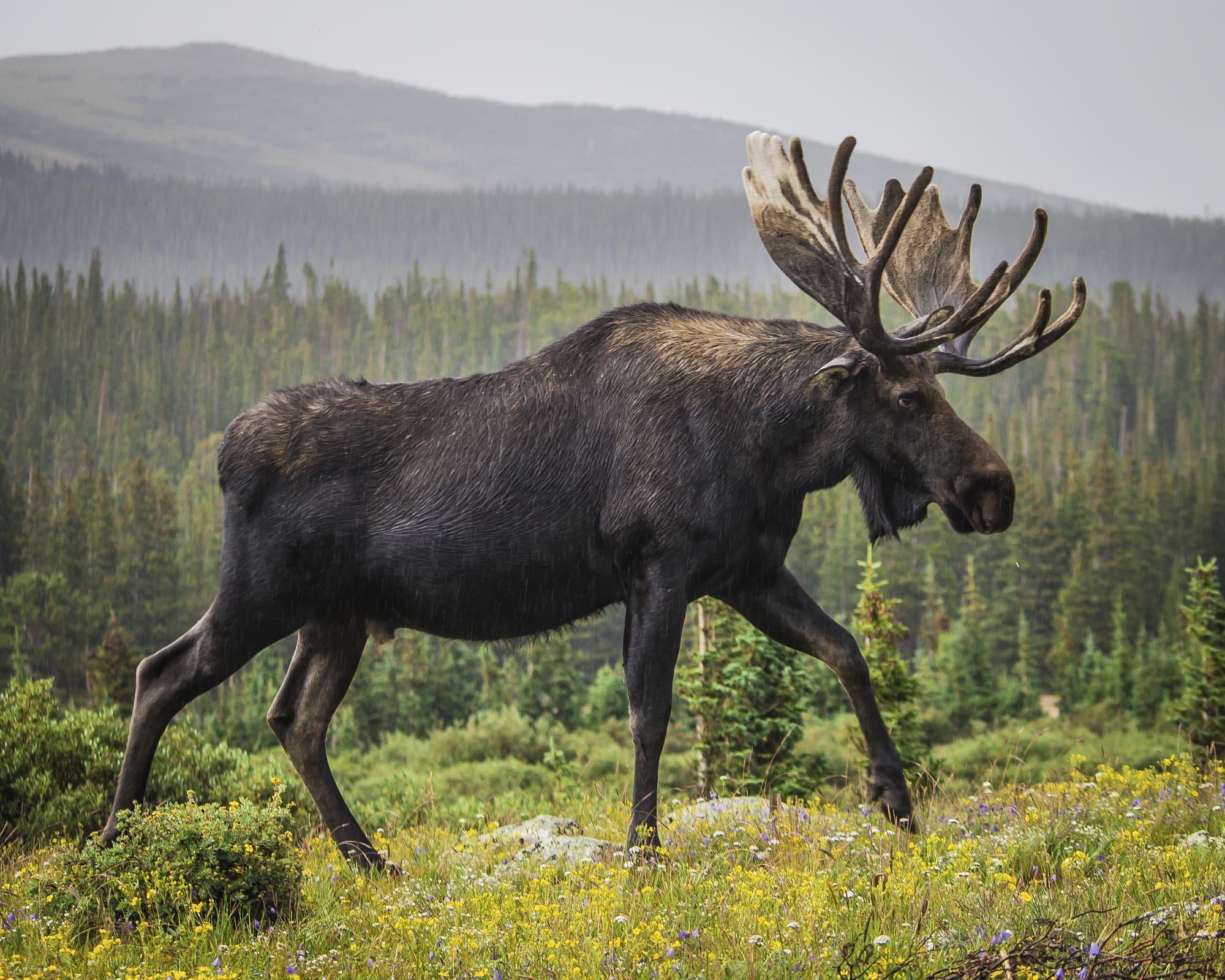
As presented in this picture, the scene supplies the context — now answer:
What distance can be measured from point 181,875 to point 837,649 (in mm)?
2757

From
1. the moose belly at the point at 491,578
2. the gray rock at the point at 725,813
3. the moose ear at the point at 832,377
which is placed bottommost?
the gray rock at the point at 725,813

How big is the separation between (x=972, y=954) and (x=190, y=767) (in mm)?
7841

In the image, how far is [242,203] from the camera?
109125 millimetres

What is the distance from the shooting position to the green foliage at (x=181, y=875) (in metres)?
3.85

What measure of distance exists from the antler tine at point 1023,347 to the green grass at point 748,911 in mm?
1978

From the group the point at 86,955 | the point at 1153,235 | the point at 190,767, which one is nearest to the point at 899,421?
the point at 86,955

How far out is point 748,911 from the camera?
11.8 ft

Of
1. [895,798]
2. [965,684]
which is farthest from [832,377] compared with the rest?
[965,684]

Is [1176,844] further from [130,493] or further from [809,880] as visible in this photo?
[130,493]

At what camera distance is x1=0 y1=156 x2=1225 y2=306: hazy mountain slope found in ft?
295

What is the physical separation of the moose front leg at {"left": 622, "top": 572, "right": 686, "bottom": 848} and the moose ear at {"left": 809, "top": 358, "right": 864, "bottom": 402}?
3.42ft

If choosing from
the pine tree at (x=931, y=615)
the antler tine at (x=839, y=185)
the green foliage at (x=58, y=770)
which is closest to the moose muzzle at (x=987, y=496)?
the antler tine at (x=839, y=185)

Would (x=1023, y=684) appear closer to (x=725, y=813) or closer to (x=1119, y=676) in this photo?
(x=1119, y=676)

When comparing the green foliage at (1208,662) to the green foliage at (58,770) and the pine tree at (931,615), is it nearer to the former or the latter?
the green foliage at (58,770)
